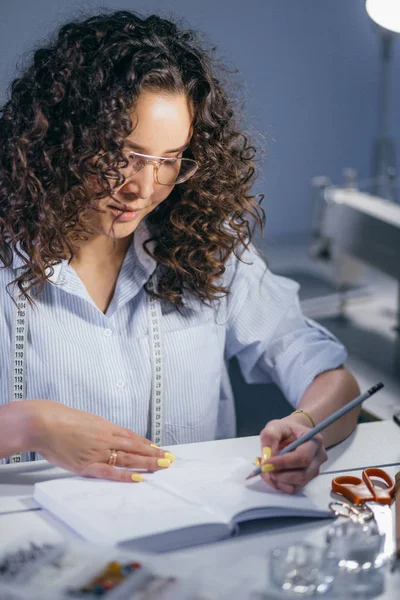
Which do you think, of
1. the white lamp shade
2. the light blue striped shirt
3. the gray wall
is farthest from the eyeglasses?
the gray wall

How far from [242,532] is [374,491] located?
0.22 metres

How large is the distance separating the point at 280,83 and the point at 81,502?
310 centimetres

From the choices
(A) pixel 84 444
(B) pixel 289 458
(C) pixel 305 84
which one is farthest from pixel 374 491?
(C) pixel 305 84

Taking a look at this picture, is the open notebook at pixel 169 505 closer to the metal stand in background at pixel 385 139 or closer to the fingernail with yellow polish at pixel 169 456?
the fingernail with yellow polish at pixel 169 456

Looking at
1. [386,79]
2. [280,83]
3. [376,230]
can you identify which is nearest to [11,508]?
[376,230]

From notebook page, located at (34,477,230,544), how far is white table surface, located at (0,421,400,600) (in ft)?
0.08

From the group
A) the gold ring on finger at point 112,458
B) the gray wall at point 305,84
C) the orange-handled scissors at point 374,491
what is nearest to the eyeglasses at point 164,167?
the gold ring on finger at point 112,458

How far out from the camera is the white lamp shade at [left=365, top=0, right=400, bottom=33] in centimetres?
183

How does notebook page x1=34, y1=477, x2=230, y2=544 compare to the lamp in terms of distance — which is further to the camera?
the lamp

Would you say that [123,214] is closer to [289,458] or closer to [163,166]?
[163,166]

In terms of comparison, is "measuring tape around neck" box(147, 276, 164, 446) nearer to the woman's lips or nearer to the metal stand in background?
Result: the woman's lips

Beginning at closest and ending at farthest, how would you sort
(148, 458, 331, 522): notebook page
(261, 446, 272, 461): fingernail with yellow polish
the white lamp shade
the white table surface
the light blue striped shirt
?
the white table surface, (148, 458, 331, 522): notebook page, (261, 446, 272, 461): fingernail with yellow polish, the light blue striped shirt, the white lamp shade

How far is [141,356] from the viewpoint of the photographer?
1376 millimetres

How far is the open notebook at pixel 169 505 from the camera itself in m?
0.92
